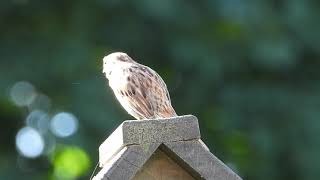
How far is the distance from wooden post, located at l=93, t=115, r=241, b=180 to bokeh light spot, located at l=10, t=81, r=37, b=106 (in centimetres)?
598

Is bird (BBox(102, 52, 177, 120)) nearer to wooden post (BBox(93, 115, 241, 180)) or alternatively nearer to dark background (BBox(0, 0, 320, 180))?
wooden post (BBox(93, 115, 241, 180))

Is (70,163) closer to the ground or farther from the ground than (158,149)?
closer to the ground

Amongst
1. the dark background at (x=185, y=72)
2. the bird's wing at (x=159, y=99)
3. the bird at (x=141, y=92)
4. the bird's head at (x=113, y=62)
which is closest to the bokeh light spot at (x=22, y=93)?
the dark background at (x=185, y=72)

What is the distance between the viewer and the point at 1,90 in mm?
9156

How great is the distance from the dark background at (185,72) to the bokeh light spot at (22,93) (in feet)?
0.04

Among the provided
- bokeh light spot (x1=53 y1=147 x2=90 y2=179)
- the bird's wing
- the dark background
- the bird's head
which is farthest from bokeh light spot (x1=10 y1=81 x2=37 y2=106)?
the bird's wing

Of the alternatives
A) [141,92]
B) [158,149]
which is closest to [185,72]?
[141,92]

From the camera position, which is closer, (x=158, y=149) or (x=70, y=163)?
(x=158, y=149)

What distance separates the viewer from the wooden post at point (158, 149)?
3.31 metres

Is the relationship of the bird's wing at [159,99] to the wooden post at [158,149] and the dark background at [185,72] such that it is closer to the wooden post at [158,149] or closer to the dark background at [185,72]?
the wooden post at [158,149]

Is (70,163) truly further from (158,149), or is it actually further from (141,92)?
(158,149)

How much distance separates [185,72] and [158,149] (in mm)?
6418

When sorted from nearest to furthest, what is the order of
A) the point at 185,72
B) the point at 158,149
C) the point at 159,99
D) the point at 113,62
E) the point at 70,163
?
the point at 158,149 < the point at 159,99 < the point at 113,62 < the point at 185,72 < the point at 70,163

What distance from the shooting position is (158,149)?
3418 mm
